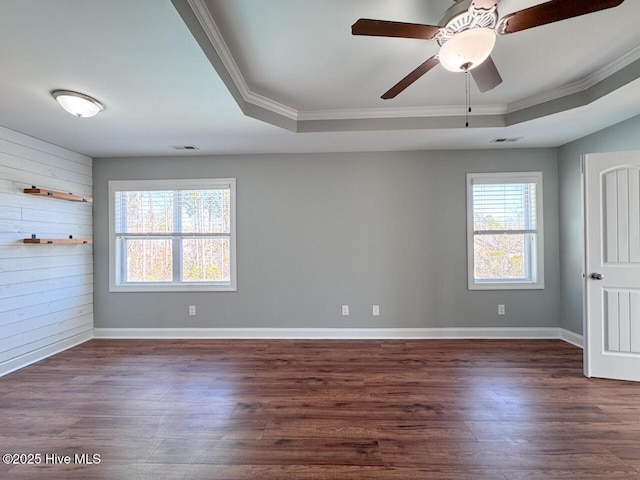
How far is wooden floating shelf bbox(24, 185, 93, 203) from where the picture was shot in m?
3.03

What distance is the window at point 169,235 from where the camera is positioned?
12.8 feet

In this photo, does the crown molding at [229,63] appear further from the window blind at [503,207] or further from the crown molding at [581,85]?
the window blind at [503,207]

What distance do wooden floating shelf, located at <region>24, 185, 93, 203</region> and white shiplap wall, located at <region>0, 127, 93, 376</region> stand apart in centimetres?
13

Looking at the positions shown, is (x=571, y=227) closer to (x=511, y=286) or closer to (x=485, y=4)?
(x=511, y=286)

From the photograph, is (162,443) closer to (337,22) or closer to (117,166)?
(337,22)

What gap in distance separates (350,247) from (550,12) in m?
2.82

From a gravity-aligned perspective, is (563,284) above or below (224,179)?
below

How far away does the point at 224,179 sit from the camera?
3.86 metres

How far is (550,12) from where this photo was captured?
4.42ft

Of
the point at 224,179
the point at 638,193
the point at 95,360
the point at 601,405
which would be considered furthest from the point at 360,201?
the point at 95,360

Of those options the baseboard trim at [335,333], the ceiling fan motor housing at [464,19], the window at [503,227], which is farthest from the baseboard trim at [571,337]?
the ceiling fan motor housing at [464,19]

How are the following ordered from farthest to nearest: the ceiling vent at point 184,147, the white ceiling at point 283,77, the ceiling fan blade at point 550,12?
1. the ceiling vent at point 184,147
2. the white ceiling at point 283,77
3. the ceiling fan blade at point 550,12

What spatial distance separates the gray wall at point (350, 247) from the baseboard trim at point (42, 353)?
25 centimetres

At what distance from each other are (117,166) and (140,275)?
1.52 meters
